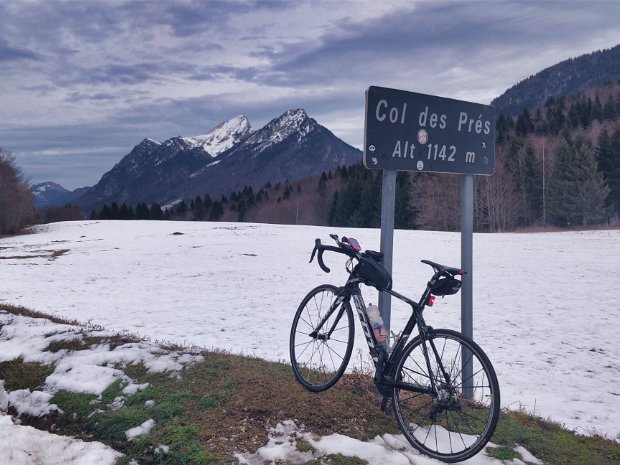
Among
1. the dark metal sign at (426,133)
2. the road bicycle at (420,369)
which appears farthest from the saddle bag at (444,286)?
the dark metal sign at (426,133)

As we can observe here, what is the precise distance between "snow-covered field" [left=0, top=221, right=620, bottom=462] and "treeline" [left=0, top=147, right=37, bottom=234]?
28.6m

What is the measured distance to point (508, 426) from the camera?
194 inches

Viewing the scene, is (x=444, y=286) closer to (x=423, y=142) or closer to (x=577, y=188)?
(x=423, y=142)

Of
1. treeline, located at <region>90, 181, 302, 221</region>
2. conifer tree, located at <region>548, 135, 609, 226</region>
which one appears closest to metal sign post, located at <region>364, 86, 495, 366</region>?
conifer tree, located at <region>548, 135, 609, 226</region>

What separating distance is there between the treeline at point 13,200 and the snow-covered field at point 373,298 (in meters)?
28.6

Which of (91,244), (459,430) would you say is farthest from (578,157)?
(459,430)

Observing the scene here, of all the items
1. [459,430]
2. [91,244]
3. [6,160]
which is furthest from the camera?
[6,160]

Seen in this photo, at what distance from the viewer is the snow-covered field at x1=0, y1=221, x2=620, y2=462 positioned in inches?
345

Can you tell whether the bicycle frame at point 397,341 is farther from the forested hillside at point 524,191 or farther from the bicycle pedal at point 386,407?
the forested hillside at point 524,191

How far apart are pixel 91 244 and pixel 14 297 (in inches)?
773

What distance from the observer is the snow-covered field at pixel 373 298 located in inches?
345

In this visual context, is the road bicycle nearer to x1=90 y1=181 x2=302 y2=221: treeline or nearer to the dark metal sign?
the dark metal sign

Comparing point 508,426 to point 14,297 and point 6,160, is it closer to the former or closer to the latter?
point 14,297

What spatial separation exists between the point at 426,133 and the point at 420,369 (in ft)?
8.77
